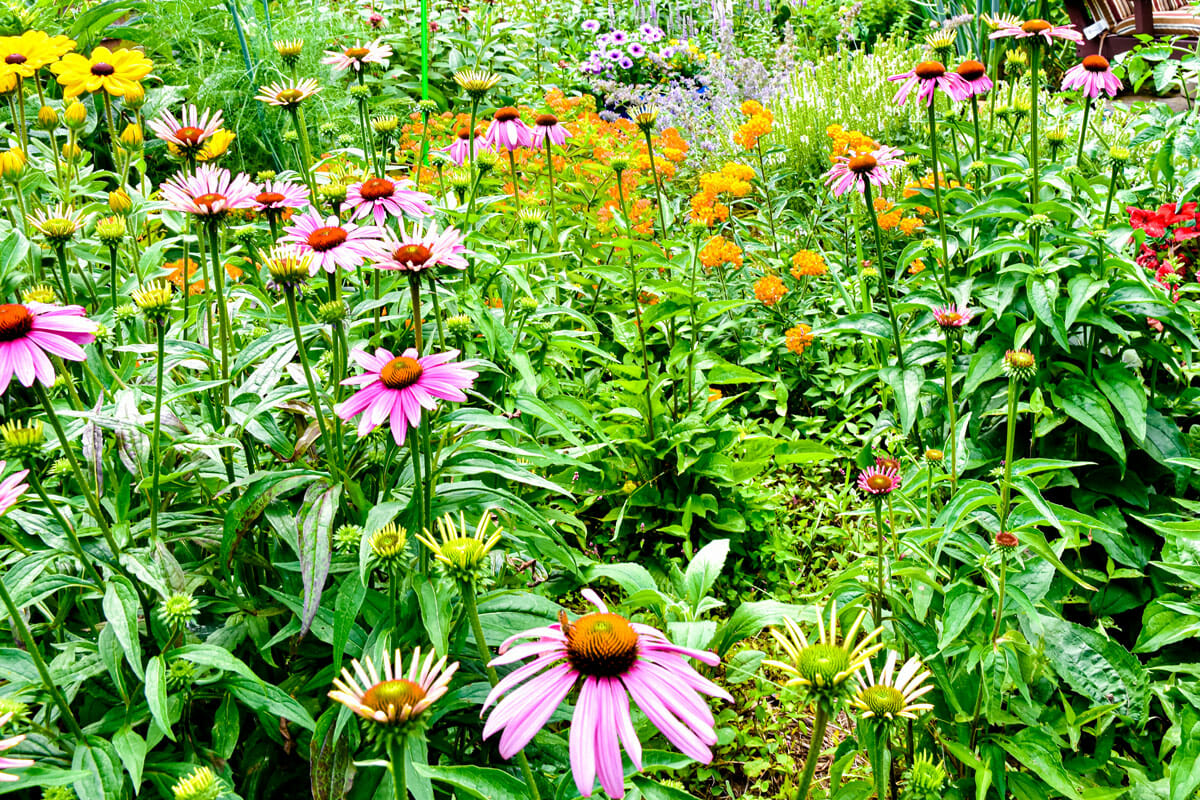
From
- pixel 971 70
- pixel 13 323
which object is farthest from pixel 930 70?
pixel 13 323

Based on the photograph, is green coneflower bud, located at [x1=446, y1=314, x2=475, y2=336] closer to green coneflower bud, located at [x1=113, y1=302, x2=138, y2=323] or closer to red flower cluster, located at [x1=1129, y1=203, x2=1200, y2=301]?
green coneflower bud, located at [x1=113, y1=302, x2=138, y2=323]

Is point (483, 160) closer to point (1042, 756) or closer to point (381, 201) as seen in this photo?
point (381, 201)

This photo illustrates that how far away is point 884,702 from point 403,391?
65 centimetres

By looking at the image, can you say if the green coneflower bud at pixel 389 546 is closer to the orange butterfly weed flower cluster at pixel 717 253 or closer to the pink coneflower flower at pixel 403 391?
the pink coneflower flower at pixel 403 391

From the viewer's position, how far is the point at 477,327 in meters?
1.76

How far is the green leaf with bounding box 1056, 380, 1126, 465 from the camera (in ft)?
5.77

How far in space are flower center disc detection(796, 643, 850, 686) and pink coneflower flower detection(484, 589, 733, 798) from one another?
109mm

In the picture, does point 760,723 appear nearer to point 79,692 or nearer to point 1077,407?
point 1077,407

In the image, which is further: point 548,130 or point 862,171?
point 548,130

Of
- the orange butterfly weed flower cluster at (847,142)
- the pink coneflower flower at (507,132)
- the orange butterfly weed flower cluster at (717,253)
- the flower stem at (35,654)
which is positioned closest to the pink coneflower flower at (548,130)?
the pink coneflower flower at (507,132)

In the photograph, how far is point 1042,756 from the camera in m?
1.39

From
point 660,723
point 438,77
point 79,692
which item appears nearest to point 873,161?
point 660,723

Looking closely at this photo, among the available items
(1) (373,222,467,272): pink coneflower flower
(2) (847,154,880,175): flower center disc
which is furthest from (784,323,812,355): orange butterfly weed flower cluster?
(1) (373,222,467,272): pink coneflower flower

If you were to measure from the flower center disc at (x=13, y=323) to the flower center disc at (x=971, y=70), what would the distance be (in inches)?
77.5
